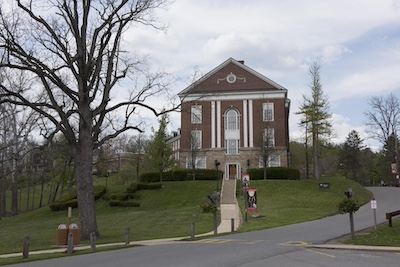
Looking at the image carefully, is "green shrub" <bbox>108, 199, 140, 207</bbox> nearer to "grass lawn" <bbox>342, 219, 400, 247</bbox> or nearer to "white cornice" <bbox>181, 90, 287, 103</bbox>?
"white cornice" <bbox>181, 90, 287, 103</bbox>

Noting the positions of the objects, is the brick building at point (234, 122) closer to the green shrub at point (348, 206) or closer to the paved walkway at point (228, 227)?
the paved walkway at point (228, 227)

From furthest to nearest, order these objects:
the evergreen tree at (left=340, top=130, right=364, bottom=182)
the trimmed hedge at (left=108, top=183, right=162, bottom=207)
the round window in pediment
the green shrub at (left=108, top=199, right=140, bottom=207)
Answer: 1. the evergreen tree at (left=340, top=130, right=364, bottom=182)
2. the round window in pediment
3. the trimmed hedge at (left=108, top=183, right=162, bottom=207)
4. the green shrub at (left=108, top=199, right=140, bottom=207)

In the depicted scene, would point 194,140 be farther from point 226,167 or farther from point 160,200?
point 160,200

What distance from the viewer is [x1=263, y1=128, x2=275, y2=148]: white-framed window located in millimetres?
46722

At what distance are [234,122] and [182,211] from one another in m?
20.3

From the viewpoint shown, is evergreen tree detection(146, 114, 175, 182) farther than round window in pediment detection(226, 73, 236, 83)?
No

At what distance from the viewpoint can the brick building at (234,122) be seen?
168 ft

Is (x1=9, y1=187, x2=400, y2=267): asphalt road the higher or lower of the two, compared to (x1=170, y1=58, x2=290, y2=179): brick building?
lower

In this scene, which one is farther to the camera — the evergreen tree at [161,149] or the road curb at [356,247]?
the evergreen tree at [161,149]

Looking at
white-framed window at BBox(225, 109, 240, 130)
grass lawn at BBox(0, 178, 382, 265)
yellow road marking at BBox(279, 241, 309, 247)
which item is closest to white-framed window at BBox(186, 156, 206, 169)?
white-framed window at BBox(225, 109, 240, 130)

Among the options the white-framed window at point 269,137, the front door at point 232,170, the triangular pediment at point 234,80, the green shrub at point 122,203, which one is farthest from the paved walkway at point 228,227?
the triangular pediment at point 234,80

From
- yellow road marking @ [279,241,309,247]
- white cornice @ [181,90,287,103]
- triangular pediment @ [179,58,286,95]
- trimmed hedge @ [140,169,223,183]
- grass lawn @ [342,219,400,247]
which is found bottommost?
yellow road marking @ [279,241,309,247]

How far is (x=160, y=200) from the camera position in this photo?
135ft

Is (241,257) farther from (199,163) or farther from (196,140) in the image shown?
(199,163)
